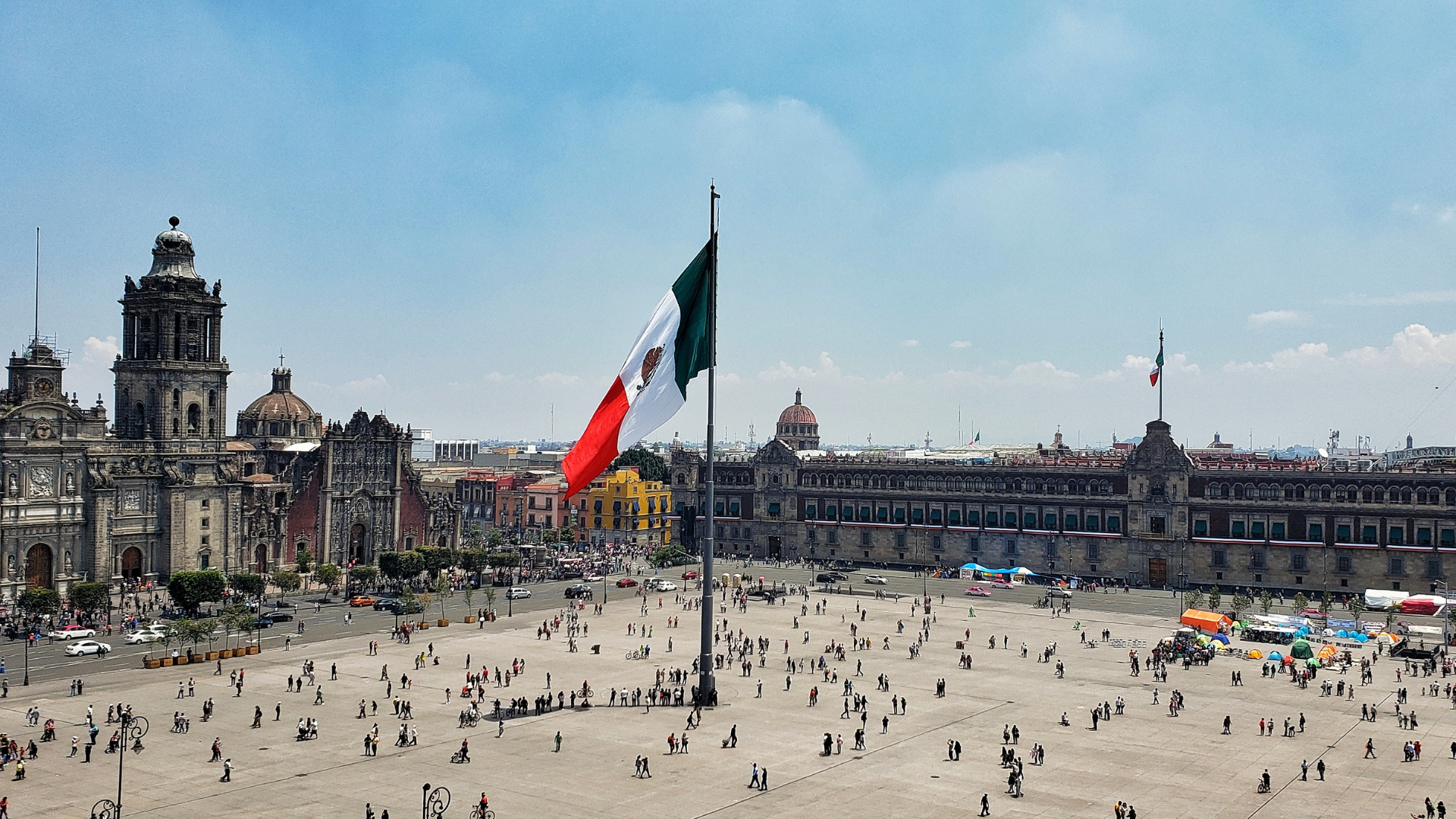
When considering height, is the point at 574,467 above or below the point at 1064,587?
above

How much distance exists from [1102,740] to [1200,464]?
243 ft

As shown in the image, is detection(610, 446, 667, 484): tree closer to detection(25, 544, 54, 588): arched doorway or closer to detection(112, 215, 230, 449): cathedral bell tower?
detection(112, 215, 230, 449): cathedral bell tower

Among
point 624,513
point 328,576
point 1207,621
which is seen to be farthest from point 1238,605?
point 624,513

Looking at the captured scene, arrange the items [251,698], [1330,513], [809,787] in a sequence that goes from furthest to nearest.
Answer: [1330,513] → [251,698] → [809,787]

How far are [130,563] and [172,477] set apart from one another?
7885 mm

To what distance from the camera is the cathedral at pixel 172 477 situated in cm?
9431

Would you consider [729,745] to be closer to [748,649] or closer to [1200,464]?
[748,649]

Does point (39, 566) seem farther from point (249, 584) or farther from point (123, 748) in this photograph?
point (123, 748)

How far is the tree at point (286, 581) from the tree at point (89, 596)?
15229mm

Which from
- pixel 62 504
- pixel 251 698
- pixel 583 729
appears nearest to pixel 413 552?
pixel 62 504

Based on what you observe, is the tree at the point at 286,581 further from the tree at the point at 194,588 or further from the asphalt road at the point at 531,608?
the tree at the point at 194,588

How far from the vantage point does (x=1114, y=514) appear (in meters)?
116

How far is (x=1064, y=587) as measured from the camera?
107812 mm

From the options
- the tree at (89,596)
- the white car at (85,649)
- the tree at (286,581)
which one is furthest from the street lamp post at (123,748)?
the tree at (286,581)
